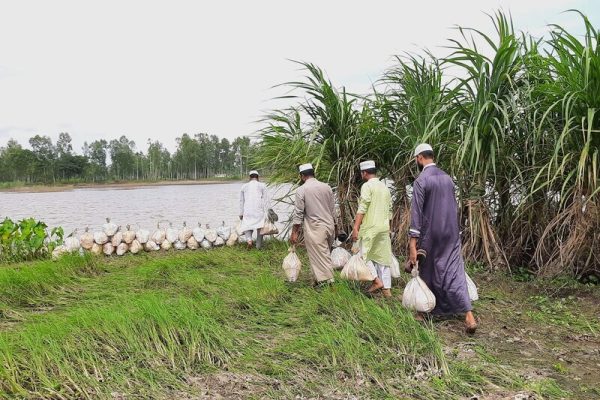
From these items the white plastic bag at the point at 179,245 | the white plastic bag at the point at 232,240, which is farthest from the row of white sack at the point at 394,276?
the white plastic bag at the point at 179,245

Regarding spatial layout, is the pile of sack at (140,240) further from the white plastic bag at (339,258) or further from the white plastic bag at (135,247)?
the white plastic bag at (339,258)

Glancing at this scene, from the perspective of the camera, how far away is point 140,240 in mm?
8328

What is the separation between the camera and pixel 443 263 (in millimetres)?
3994

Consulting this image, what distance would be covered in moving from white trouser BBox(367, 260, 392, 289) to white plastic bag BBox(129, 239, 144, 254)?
472 cm

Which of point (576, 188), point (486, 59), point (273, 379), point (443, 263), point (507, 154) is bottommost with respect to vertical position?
point (273, 379)

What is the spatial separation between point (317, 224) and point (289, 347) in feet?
7.23

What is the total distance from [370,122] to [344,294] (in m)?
3.35

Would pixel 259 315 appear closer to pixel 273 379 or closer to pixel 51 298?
pixel 273 379

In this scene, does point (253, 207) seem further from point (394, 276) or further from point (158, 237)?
point (394, 276)

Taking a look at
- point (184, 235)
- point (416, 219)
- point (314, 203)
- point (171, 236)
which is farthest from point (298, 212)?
point (171, 236)

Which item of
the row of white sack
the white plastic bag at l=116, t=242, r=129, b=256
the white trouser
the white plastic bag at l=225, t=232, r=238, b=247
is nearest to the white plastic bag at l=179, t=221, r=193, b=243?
the white plastic bag at l=225, t=232, r=238, b=247

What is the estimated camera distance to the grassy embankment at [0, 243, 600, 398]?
2.85 metres

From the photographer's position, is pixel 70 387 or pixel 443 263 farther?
pixel 443 263

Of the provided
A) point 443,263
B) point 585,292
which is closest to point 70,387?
point 443,263
